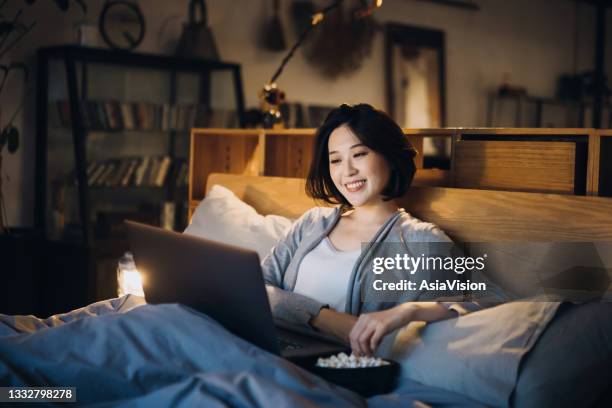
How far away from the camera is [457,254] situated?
7.15ft

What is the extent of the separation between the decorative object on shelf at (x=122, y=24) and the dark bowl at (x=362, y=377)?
3.42 meters

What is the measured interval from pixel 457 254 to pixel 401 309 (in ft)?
1.34

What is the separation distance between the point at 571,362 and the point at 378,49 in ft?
16.1

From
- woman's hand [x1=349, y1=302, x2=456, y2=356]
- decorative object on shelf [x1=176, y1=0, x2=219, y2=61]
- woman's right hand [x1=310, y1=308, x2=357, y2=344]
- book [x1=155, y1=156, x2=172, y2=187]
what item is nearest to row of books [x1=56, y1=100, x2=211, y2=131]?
book [x1=155, y1=156, x2=172, y2=187]

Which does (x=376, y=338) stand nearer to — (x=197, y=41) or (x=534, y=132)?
(x=534, y=132)

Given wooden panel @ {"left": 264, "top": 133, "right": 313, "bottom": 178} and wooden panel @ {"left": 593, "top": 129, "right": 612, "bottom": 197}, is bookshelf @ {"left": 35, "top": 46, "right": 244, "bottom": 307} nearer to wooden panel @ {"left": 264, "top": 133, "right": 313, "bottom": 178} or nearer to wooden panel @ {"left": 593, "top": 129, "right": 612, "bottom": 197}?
wooden panel @ {"left": 264, "top": 133, "right": 313, "bottom": 178}

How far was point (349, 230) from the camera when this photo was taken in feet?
7.75

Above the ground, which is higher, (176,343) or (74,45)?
(74,45)

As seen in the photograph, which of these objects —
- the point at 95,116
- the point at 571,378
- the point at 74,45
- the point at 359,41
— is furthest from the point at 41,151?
the point at 571,378

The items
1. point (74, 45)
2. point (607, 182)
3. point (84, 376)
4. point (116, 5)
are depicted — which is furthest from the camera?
point (116, 5)

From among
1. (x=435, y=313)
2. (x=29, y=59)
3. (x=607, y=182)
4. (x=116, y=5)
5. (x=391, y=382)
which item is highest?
(x=116, y=5)

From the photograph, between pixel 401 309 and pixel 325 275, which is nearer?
pixel 401 309

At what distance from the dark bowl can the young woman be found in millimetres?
338

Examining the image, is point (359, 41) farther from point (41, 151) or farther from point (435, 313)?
point (435, 313)
